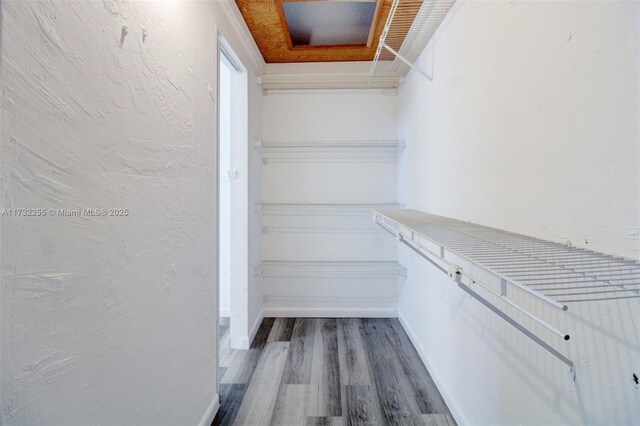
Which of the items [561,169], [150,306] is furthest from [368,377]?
[561,169]

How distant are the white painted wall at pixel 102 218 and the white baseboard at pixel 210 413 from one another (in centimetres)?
9

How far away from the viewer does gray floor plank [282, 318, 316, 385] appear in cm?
196

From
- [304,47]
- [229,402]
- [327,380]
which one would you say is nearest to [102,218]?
[229,402]

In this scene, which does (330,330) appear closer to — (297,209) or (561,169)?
(297,209)

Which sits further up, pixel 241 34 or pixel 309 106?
pixel 241 34

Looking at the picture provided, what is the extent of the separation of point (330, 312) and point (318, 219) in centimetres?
89

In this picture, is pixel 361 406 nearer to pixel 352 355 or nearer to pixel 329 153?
pixel 352 355

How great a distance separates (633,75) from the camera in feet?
2.16

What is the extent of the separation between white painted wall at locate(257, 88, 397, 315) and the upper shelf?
1977 millimetres

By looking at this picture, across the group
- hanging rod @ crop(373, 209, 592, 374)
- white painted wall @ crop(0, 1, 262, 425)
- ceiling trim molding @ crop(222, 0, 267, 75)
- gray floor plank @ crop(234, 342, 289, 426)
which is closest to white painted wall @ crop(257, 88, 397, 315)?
ceiling trim molding @ crop(222, 0, 267, 75)

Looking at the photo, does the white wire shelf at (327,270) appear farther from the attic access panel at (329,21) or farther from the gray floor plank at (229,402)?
the attic access panel at (329,21)

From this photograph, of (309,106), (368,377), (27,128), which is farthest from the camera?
(309,106)

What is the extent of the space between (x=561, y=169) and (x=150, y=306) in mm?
1311

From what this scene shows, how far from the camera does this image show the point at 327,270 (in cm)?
296
